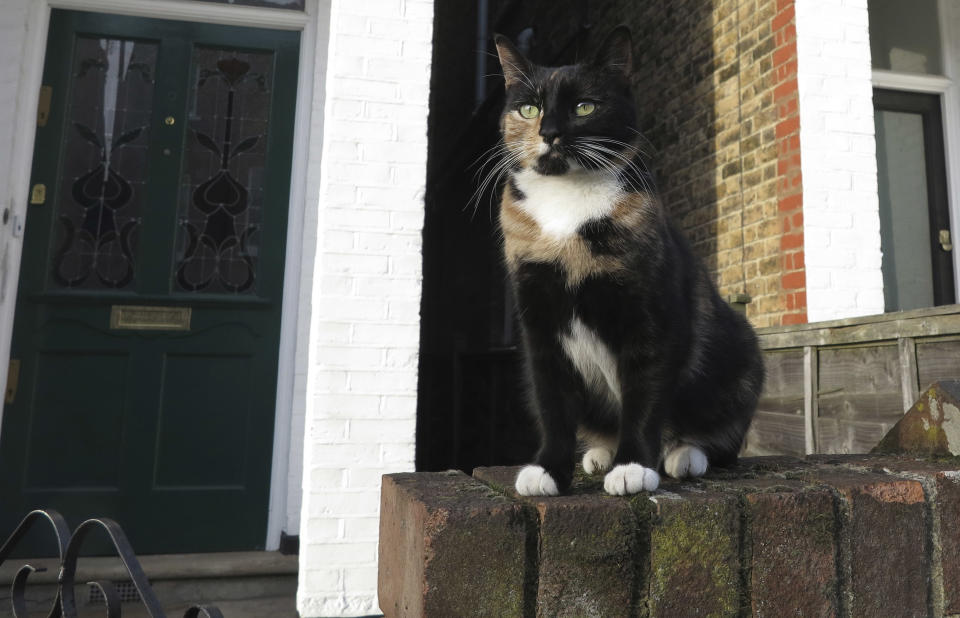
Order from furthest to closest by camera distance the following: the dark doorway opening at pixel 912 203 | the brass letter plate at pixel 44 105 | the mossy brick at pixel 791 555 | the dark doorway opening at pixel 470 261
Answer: the dark doorway opening at pixel 470 261, the dark doorway opening at pixel 912 203, the brass letter plate at pixel 44 105, the mossy brick at pixel 791 555

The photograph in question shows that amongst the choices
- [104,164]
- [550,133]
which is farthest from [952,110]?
[104,164]

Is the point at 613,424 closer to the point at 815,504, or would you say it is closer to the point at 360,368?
the point at 815,504

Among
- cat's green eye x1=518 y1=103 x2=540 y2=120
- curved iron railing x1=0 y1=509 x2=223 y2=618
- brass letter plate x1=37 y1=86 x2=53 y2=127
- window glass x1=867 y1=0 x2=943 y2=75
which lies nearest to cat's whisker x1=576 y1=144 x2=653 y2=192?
cat's green eye x1=518 y1=103 x2=540 y2=120

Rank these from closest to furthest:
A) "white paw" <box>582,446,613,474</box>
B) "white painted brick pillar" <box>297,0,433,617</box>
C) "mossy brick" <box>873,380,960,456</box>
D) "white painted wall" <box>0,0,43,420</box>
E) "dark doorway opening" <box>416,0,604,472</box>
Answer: "mossy brick" <box>873,380,960,456</box> → "white paw" <box>582,446,613,474</box> → "white painted brick pillar" <box>297,0,433,617</box> → "white painted wall" <box>0,0,43,420</box> → "dark doorway opening" <box>416,0,604,472</box>

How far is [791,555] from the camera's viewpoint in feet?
2.84

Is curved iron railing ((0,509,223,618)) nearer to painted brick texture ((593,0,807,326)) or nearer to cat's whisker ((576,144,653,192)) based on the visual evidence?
cat's whisker ((576,144,653,192))

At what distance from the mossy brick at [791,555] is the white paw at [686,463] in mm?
350

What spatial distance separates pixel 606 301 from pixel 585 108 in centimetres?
44

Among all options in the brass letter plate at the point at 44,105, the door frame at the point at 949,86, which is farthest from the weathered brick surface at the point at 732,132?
the brass letter plate at the point at 44,105

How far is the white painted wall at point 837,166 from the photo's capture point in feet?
10.9

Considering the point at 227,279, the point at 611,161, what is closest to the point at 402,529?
the point at 611,161

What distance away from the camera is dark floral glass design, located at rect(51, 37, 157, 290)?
3473 millimetres

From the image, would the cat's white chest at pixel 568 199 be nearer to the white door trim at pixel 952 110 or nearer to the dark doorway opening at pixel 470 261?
the dark doorway opening at pixel 470 261

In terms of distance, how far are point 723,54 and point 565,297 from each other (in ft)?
11.9
